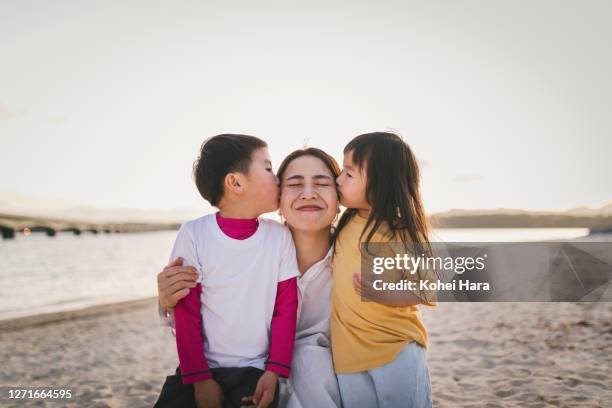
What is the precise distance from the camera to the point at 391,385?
7.84 feet

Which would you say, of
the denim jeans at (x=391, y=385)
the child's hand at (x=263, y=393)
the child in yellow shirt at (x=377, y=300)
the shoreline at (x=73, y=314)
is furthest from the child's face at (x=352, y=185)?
the shoreline at (x=73, y=314)

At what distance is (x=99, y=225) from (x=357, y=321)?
56551 millimetres

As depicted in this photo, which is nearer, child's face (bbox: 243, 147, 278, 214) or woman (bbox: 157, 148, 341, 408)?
woman (bbox: 157, 148, 341, 408)

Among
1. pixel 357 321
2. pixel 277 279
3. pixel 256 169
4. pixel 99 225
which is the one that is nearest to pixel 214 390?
pixel 277 279

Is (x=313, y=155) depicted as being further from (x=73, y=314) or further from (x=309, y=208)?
(x=73, y=314)

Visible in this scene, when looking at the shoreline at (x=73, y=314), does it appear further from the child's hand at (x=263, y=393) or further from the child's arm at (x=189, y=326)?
the child's hand at (x=263, y=393)

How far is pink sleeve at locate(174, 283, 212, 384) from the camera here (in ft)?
7.69

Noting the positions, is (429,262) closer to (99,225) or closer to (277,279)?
(277,279)

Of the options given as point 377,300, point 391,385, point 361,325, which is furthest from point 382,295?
point 391,385

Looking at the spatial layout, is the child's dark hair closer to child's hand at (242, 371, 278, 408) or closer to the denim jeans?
child's hand at (242, 371, 278, 408)

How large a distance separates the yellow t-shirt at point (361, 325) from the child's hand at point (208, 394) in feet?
2.03

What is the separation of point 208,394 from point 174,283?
569 millimetres

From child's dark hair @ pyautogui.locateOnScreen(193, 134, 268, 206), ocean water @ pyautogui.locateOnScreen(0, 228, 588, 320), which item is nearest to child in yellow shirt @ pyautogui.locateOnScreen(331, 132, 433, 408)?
child's dark hair @ pyautogui.locateOnScreen(193, 134, 268, 206)

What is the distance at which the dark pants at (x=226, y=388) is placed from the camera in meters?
2.33
